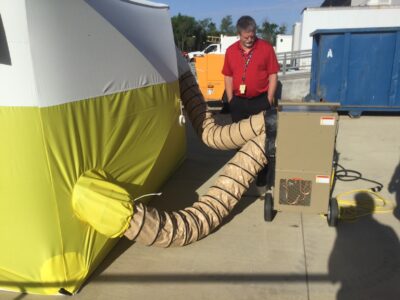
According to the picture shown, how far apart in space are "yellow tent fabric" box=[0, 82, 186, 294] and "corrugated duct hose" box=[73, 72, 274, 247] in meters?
0.15

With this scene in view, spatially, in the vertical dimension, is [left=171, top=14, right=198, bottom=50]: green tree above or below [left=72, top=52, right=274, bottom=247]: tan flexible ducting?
above

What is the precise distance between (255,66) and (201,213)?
6.03 feet

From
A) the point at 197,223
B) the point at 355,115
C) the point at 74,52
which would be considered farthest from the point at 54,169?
the point at 355,115

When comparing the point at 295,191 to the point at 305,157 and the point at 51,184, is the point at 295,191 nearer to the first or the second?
the point at 305,157

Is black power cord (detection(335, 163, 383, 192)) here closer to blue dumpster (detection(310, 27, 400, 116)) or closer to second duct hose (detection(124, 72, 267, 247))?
second duct hose (detection(124, 72, 267, 247))

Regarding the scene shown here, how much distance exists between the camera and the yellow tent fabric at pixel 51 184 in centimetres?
277

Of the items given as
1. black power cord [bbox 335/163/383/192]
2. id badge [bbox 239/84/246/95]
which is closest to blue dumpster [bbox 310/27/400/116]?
black power cord [bbox 335/163/383/192]

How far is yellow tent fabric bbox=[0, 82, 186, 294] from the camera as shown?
2.77 m

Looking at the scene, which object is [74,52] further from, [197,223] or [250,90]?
[250,90]

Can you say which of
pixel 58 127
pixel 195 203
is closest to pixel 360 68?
pixel 195 203

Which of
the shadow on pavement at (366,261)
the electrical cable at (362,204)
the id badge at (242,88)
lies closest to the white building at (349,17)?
the electrical cable at (362,204)

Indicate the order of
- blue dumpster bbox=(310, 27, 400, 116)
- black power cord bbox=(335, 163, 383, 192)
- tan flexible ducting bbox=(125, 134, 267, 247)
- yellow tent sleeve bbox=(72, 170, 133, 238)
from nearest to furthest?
yellow tent sleeve bbox=(72, 170, 133, 238)
tan flexible ducting bbox=(125, 134, 267, 247)
black power cord bbox=(335, 163, 383, 192)
blue dumpster bbox=(310, 27, 400, 116)

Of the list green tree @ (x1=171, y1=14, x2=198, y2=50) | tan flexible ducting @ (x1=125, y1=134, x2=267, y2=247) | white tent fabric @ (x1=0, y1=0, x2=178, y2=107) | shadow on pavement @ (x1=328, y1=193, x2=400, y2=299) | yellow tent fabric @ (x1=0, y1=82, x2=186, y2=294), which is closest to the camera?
white tent fabric @ (x1=0, y1=0, x2=178, y2=107)

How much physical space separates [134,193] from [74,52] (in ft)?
4.95
